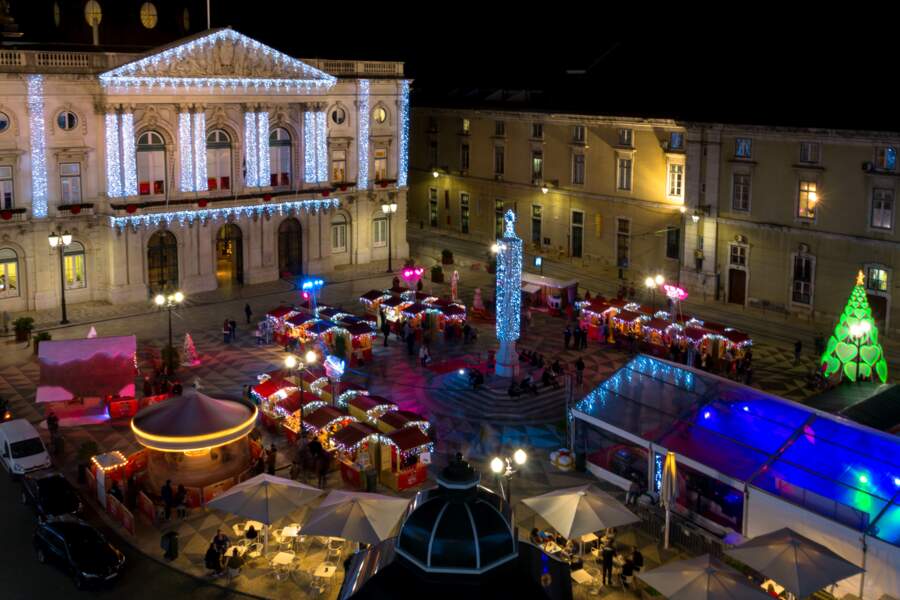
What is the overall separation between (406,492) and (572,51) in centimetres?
5107

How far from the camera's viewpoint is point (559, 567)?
10195 mm

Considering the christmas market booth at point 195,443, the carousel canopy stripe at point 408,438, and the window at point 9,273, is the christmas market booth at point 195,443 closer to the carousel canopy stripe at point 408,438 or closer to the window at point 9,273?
the carousel canopy stripe at point 408,438

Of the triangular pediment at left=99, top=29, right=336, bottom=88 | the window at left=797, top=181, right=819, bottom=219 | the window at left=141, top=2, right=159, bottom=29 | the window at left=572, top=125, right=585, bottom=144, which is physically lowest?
the window at left=797, top=181, right=819, bottom=219

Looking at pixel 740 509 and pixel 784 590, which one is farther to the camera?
pixel 740 509

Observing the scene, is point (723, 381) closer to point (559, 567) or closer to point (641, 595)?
point (641, 595)

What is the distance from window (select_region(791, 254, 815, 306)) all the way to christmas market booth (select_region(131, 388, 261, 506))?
30723 mm

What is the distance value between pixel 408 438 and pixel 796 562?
12.8 m

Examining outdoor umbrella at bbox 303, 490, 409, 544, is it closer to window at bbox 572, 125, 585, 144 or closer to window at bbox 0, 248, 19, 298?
window at bbox 0, 248, 19, 298

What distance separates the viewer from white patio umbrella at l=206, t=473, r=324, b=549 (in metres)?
25.3

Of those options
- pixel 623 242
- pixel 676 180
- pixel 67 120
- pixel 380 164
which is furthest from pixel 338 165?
pixel 676 180

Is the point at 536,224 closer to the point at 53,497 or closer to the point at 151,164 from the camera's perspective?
the point at 151,164

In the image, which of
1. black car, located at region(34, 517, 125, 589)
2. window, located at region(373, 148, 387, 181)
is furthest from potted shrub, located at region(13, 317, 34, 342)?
window, located at region(373, 148, 387, 181)

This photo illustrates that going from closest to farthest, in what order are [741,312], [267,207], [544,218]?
[741,312]
[267,207]
[544,218]

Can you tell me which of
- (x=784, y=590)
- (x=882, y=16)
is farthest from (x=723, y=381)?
(x=882, y=16)
